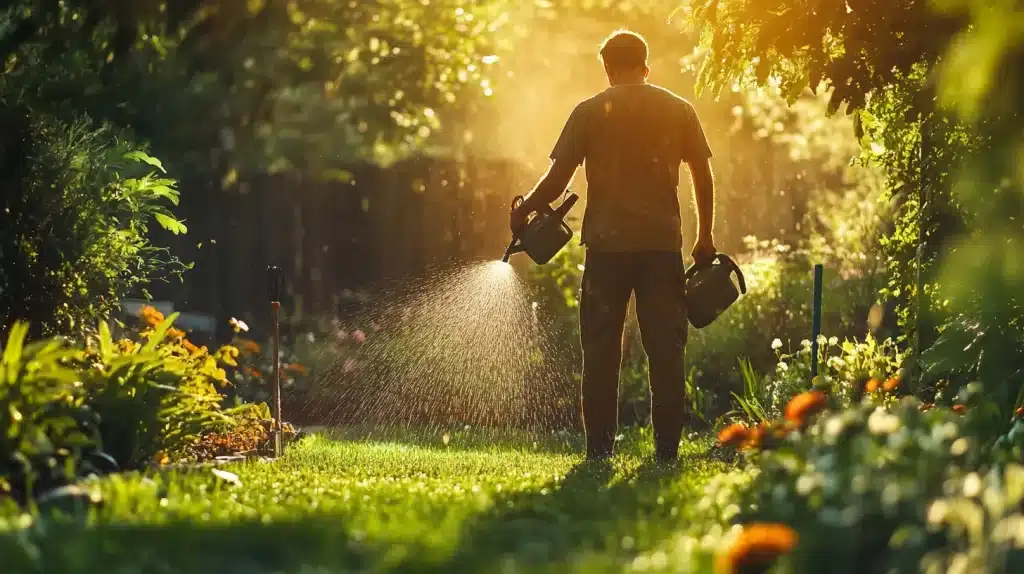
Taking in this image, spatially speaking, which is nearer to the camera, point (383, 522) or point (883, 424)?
point (883, 424)

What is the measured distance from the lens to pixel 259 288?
55.6ft

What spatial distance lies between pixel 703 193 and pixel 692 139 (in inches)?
12.2

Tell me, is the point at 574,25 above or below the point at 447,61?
above

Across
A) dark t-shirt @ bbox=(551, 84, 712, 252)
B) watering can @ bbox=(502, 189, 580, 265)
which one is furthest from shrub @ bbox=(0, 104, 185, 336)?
dark t-shirt @ bbox=(551, 84, 712, 252)

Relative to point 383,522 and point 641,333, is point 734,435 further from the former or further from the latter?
point 383,522

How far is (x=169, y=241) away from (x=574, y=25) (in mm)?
11747

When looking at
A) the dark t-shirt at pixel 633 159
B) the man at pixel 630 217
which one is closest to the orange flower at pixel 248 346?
the man at pixel 630 217

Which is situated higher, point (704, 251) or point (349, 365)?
point (704, 251)

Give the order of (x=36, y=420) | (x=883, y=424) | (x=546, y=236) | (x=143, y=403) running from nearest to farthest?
(x=883, y=424) → (x=36, y=420) → (x=143, y=403) → (x=546, y=236)

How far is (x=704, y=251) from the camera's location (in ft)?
26.2

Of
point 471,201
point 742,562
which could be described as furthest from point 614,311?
point 471,201

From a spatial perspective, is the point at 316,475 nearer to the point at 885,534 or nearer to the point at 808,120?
the point at 885,534

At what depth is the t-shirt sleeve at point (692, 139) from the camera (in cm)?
774

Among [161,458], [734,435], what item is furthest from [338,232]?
[734,435]
